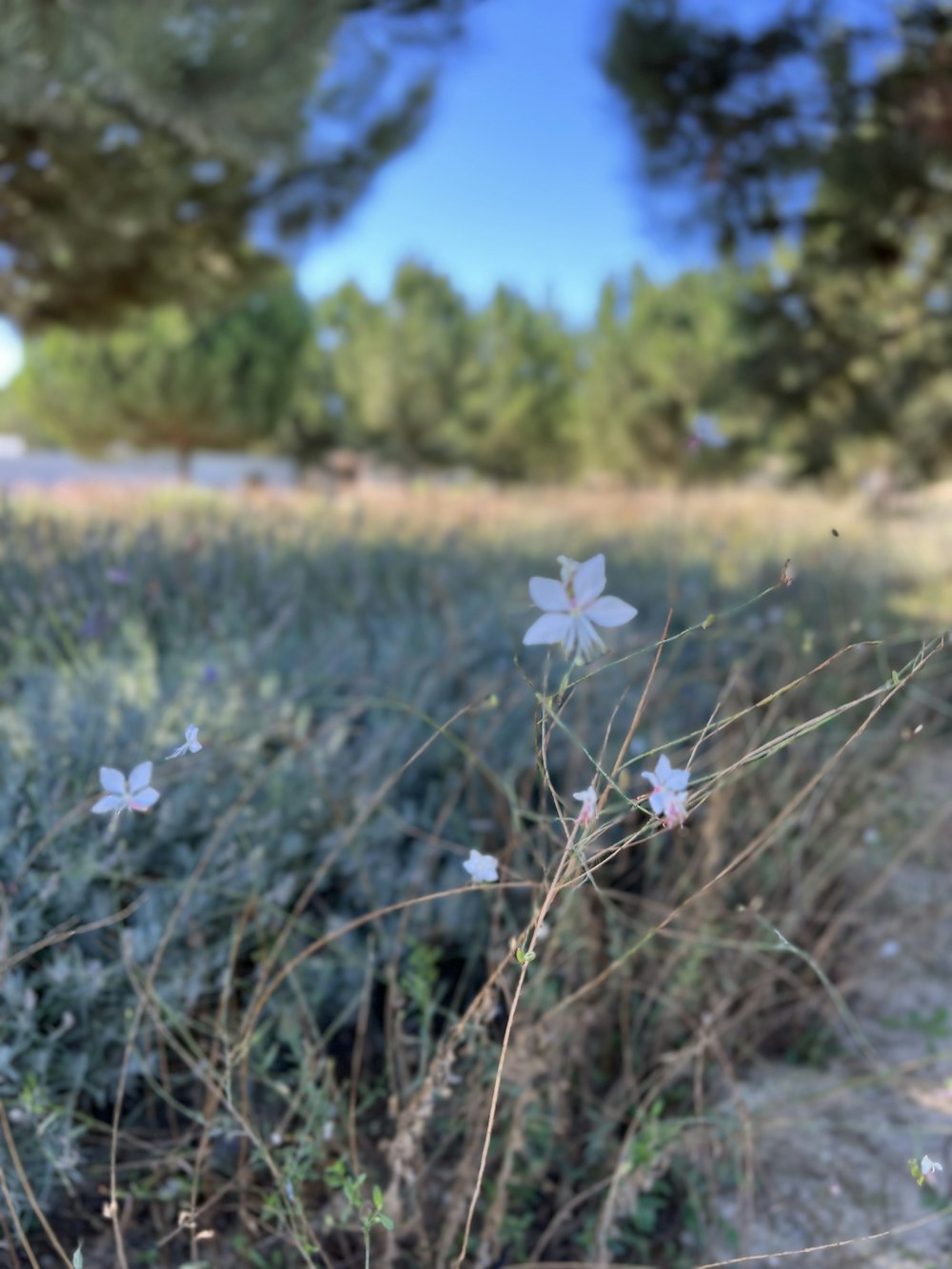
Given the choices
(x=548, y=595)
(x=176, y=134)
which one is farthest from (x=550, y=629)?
(x=176, y=134)

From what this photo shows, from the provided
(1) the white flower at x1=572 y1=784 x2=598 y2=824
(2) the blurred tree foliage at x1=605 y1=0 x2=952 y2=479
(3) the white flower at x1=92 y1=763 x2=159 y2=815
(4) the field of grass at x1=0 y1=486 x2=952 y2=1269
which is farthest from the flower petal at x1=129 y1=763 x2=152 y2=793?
(2) the blurred tree foliage at x1=605 y1=0 x2=952 y2=479

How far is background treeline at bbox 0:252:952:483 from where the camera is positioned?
1742 cm

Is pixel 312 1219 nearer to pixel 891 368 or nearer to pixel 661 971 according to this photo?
pixel 661 971

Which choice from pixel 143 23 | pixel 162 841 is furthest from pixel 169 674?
pixel 143 23

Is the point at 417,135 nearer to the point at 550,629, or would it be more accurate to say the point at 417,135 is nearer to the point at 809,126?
the point at 809,126

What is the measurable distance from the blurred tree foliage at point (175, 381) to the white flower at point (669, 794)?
65.1 ft

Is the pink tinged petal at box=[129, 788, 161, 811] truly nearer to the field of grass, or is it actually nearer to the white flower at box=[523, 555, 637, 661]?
the field of grass

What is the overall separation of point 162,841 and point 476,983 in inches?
22.0

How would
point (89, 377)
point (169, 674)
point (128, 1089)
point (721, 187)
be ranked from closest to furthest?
point (128, 1089), point (169, 674), point (721, 187), point (89, 377)

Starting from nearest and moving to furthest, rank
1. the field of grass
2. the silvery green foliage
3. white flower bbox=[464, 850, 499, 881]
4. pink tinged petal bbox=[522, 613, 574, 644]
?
pink tinged petal bbox=[522, 613, 574, 644], white flower bbox=[464, 850, 499, 881], the field of grass, the silvery green foliage

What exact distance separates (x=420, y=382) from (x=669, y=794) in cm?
1956

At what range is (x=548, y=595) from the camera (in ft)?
2.19

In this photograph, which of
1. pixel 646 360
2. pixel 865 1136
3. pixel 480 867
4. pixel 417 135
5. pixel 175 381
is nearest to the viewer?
pixel 480 867

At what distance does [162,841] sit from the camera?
152cm
